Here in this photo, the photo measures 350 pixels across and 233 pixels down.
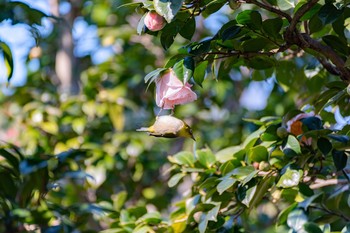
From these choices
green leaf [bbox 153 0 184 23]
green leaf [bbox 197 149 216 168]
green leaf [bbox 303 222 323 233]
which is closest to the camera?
green leaf [bbox 153 0 184 23]

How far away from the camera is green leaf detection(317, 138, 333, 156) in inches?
39.6

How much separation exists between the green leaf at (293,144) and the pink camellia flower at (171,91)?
21cm

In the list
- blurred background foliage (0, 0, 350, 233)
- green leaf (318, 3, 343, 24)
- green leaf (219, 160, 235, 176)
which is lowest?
blurred background foliage (0, 0, 350, 233)

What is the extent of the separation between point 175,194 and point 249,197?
1.63m

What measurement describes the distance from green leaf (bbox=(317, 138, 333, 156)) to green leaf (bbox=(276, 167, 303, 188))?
48 mm

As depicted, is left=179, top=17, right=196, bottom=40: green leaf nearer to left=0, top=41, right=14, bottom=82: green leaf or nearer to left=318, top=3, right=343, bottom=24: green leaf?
left=318, top=3, right=343, bottom=24: green leaf

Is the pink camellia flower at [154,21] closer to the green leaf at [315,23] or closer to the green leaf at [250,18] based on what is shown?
the green leaf at [250,18]

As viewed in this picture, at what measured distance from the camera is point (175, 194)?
8.72 feet

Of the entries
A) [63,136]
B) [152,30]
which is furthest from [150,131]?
[63,136]

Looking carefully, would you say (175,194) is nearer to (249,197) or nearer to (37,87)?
(37,87)

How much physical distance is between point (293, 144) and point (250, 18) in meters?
0.23

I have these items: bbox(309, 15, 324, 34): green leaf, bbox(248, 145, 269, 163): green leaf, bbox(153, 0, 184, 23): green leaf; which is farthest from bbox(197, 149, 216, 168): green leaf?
bbox(153, 0, 184, 23): green leaf

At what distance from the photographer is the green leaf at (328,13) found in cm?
92

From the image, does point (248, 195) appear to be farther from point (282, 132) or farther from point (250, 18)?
point (250, 18)
